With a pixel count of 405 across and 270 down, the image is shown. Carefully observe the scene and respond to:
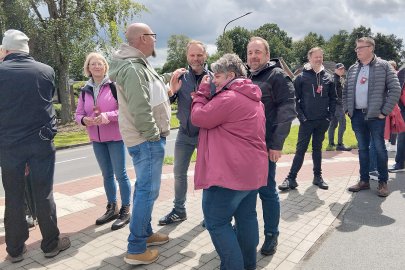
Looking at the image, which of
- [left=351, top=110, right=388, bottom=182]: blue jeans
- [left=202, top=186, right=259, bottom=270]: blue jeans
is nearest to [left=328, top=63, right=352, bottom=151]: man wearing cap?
[left=351, top=110, right=388, bottom=182]: blue jeans

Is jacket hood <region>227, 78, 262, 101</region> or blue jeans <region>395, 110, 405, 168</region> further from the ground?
jacket hood <region>227, 78, 262, 101</region>

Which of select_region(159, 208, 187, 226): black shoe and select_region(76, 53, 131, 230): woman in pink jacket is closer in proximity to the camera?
select_region(76, 53, 131, 230): woman in pink jacket

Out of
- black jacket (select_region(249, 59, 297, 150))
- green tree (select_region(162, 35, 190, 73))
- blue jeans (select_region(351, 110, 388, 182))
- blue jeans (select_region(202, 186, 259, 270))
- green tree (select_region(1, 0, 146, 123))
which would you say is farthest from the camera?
green tree (select_region(162, 35, 190, 73))

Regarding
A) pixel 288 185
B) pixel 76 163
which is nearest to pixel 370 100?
pixel 288 185

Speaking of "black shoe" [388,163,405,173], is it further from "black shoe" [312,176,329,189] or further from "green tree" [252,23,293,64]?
"green tree" [252,23,293,64]

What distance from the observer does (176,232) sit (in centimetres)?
405

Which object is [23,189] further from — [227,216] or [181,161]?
[227,216]

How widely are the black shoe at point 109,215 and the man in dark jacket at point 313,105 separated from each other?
255 centimetres

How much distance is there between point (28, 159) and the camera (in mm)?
3420

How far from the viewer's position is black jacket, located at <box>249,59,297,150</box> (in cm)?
335

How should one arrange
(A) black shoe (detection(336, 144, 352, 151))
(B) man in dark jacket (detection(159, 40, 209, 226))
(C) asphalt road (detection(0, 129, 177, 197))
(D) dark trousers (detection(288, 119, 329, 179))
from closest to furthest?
(B) man in dark jacket (detection(159, 40, 209, 226)), (D) dark trousers (detection(288, 119, 329, 179)), (C) asphalt road (detection(0, 129, 177, 197)), (A) black shoe (detection(336, 144, 352, 151))

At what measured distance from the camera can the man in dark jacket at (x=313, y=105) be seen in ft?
18.3

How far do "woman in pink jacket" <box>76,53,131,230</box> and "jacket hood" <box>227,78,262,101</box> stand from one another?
1902 mm

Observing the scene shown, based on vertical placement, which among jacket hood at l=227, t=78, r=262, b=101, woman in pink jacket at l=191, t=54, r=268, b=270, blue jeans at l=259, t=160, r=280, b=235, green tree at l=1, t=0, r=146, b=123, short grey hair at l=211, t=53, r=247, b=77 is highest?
green tree at l=1, t=0, r=146, b=123
